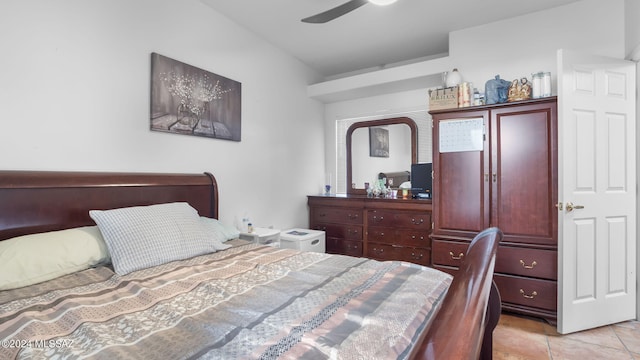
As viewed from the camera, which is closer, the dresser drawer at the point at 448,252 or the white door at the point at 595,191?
the white door at the point at 595,191

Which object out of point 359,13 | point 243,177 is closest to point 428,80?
point 359,13

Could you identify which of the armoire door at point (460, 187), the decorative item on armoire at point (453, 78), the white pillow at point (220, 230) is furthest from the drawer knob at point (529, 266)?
the white pillow at point (220, 230)

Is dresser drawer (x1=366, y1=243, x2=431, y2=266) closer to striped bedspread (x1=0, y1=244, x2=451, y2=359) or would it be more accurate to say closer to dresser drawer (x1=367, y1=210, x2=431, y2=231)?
dresser drawer (x1=367, y1=210, x2=431, y2=231)

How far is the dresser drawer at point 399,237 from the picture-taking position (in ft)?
9.97

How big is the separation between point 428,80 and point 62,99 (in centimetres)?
323

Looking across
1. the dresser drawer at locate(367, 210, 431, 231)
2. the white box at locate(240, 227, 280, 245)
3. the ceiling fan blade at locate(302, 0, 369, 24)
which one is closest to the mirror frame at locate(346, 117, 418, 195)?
the dresser drawer at locate(367, 210, 431, 231)

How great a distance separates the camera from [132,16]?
2.03 m

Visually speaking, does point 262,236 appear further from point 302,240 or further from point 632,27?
point 632,27

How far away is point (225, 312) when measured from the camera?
102 cm

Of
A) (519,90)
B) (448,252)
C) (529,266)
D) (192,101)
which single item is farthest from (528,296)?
(192,101)

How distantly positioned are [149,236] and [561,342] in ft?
9.15

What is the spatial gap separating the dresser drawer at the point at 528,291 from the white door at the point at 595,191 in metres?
0.14

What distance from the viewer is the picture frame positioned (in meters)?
3.88

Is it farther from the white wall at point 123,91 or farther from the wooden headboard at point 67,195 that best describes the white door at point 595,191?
the wooden headboard at point 67,195
